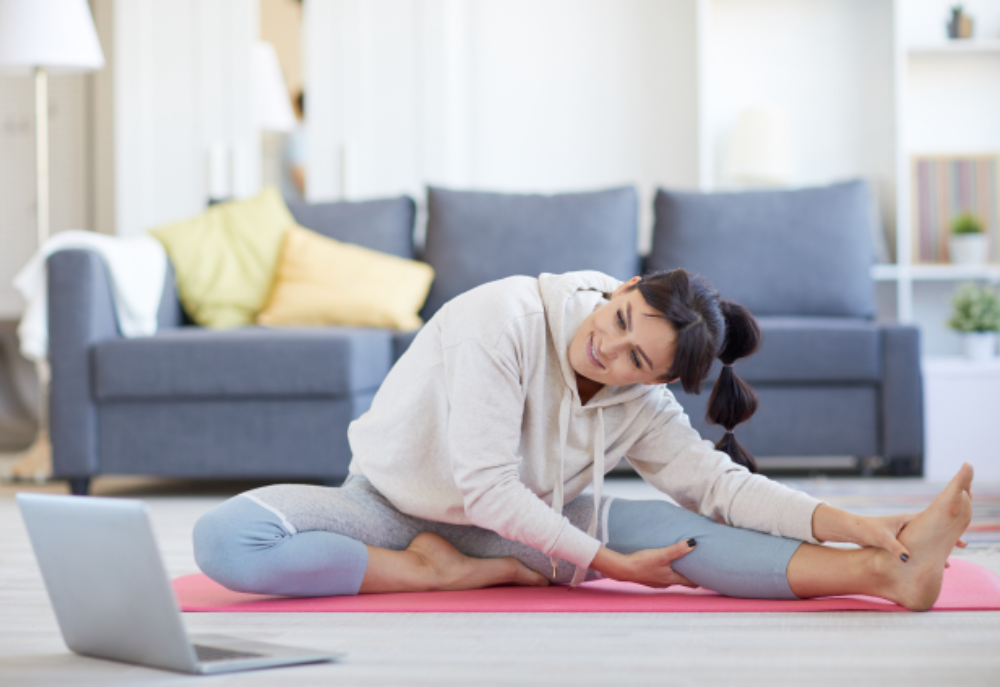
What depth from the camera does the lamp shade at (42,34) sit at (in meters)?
3.50

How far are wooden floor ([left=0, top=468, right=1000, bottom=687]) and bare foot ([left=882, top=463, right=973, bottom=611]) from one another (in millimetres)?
35

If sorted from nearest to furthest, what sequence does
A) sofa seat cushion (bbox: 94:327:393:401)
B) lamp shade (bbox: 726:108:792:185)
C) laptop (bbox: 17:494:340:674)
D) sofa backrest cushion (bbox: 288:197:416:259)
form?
1. laptop (bbox: 17:494:340:674)
2. sofa seat cushion (bbox: 94:327:393:401)
3. sofa backrest cushion (bbox: 288:197:416:259)
4. lamp shade (bbox: 726:108:792:185)

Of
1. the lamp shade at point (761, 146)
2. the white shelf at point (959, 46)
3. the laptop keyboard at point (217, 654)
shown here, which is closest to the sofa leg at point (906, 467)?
the lamp shade at point (761, 146)

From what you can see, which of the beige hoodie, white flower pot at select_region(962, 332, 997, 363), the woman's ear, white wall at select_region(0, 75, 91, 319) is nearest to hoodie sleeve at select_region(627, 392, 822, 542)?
the beige hoodie

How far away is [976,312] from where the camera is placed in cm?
335

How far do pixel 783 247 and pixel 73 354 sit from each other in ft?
6.80

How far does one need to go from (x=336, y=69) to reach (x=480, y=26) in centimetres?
61

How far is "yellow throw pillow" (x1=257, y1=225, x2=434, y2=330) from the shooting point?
339 centimetres

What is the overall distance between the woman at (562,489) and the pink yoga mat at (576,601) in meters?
0.02

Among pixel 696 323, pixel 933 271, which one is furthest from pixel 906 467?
pixel 696 323

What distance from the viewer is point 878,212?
4078mm

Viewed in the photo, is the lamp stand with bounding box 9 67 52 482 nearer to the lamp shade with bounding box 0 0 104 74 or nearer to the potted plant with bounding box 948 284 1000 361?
the lamp shade with bounding box 0 0 104 74

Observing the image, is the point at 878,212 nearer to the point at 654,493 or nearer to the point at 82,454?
the point at 654,493

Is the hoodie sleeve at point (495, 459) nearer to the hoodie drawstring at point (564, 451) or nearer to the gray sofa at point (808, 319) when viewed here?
the hoodie drawstring at point (564, 451)
